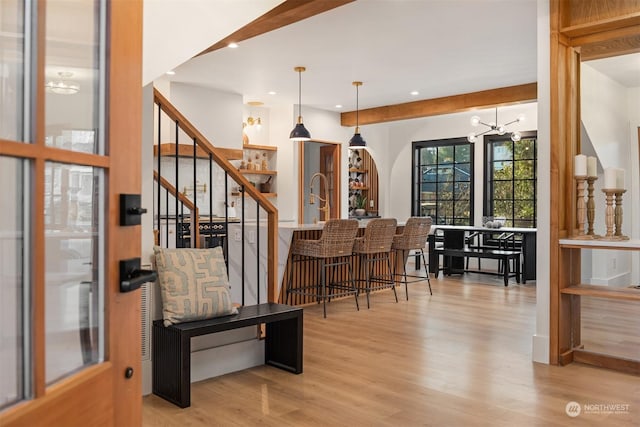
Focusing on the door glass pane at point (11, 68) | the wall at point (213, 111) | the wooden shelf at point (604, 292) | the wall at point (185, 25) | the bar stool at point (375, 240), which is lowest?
the wooden shelf at point (604, 292)

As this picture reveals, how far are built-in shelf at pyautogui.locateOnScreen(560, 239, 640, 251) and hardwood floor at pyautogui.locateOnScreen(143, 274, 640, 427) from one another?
81 centimetres

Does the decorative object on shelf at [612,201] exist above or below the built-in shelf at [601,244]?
above

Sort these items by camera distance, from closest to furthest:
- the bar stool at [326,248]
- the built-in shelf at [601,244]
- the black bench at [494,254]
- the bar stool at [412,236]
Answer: the built-in shelf at [601,244] → the bar stool at [326,248] → the bar stool at [412,236] → the black bench at [494,254]

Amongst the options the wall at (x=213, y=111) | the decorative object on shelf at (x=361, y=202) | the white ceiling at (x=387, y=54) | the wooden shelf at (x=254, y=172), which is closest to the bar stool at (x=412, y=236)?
the white ceiling at (x=387, y=54)

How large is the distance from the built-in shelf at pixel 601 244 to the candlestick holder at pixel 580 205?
141 millimetres

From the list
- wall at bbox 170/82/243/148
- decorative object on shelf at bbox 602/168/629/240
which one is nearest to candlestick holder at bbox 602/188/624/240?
decorative object on shelf at bbox 602/168/629/240

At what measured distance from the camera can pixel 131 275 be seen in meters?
1.16

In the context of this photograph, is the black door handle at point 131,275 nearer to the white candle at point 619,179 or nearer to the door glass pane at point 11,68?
the door glass pane at point 11,68

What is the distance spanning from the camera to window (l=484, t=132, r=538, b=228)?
29.1ft

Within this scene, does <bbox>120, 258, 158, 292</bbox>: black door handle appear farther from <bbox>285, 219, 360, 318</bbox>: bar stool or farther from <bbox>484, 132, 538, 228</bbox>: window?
<bbox>484, 132, 538, 228</bbox>: window

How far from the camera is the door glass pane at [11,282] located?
86cm

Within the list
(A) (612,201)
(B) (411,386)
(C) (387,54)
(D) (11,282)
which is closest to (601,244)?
(A) (612,201)

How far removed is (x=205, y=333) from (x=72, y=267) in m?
A: 2.00

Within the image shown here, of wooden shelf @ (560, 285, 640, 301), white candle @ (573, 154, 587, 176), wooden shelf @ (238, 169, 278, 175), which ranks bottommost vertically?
wooden shelf @ (560, 285, 640, 301)
